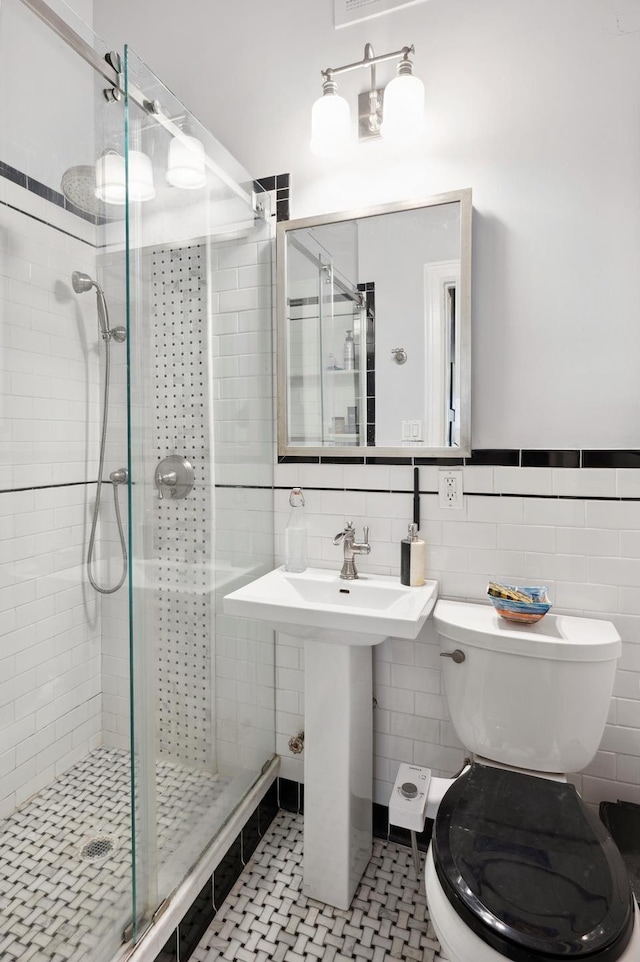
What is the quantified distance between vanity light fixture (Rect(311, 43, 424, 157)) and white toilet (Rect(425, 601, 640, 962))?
143 centimetres

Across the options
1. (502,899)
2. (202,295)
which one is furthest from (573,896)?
(202,295)

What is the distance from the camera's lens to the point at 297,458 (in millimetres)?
1876

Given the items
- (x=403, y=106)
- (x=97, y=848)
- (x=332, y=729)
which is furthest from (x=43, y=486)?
(x=403, y=106)

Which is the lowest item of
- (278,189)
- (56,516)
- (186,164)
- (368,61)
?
(56,516)

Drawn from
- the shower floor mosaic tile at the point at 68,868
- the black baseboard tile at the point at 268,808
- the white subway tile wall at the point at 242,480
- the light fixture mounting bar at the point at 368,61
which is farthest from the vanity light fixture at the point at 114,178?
the black baseboard tile at the point at 268,808

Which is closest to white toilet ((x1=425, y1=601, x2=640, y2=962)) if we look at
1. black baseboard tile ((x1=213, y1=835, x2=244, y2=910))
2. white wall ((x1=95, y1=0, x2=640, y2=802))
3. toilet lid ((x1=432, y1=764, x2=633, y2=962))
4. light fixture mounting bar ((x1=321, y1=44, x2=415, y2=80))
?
toilet lid ((x1=432, y1=764, x2=633, y2=962))

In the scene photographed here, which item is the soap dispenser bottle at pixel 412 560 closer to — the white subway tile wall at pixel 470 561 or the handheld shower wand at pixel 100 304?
the white subway tile wall at pixel 470 561

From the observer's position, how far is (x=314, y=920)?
1482mm

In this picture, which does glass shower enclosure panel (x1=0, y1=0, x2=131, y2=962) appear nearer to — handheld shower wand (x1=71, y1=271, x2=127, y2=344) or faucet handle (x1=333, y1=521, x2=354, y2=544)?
handheld shower wand (x1=71, y1=271, x2=127, y2=344)

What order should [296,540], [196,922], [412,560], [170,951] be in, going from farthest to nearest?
[296,540] → [412,560] → [196,922] → [170,951]

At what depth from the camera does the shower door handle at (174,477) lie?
1335 mm

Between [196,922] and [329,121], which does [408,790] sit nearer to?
[196,922]

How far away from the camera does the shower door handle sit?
133cm

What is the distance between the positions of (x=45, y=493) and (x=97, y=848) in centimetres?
77
